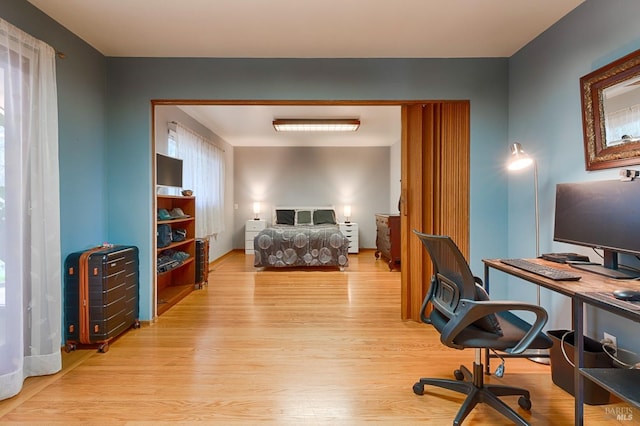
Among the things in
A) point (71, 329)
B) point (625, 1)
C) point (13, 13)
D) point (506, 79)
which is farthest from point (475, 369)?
point (13, 13)

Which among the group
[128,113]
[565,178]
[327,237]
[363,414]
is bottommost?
[363,414]

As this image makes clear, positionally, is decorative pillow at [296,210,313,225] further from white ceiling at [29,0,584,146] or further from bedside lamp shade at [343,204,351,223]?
white ceiling at [29,0,584,146]

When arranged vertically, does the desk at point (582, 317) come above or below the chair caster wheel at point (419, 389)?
above

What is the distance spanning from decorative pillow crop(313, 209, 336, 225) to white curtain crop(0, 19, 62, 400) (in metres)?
5.10

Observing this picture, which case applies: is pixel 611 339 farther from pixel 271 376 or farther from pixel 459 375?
pixel 271 376

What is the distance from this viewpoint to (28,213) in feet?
6.47

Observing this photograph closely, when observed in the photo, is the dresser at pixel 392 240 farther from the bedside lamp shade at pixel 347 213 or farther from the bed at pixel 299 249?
the bedside lamp shade at pixel 347 213

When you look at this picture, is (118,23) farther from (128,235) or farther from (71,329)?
(71,329)

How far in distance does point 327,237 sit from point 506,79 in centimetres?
324

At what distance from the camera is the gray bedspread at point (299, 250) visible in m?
5.16

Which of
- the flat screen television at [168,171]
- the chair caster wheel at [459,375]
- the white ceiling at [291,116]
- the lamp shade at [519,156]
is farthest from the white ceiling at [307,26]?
the chair caster wheel at [459,375]

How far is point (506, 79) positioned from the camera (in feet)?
9.17

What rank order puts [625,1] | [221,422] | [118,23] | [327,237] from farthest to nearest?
1. [327,237]
2. [118,23]
3. [625,1]
4. [221,422]

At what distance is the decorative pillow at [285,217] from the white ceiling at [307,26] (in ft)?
14.6
